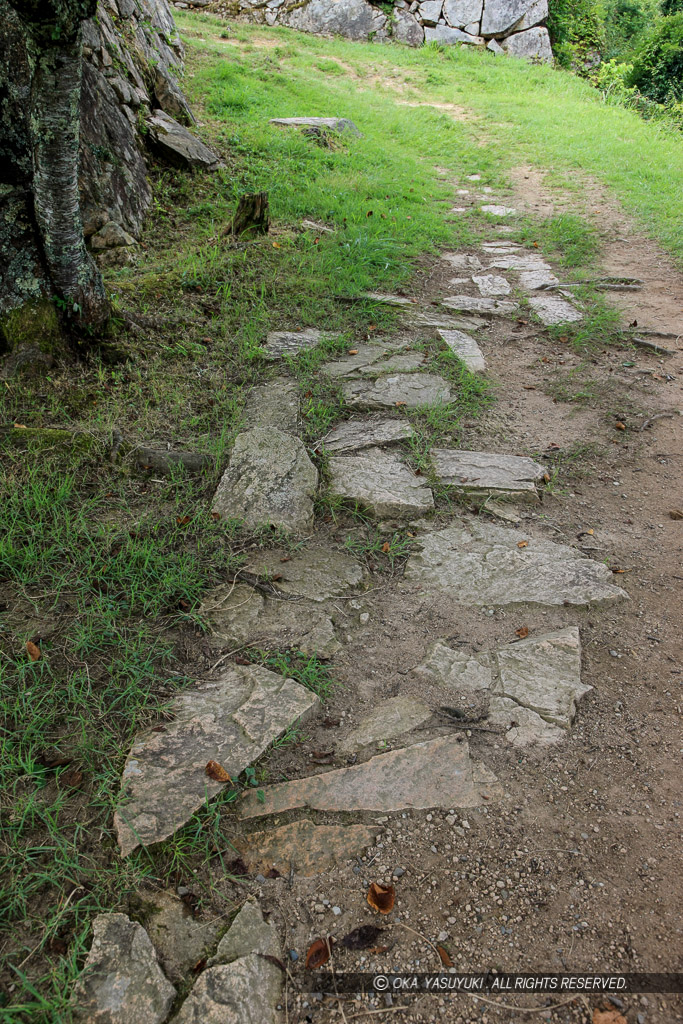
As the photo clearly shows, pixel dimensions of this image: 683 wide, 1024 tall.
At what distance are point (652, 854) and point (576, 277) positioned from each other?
4821 millimetres

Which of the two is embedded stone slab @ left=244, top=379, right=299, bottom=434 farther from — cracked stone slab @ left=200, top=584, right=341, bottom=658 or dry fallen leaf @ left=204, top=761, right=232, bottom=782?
dry fallen leaf @ left=204, top=761, right=232, bottom=782

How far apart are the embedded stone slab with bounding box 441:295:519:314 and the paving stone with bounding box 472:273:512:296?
160mm

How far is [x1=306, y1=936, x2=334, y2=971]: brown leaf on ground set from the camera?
4.55ft

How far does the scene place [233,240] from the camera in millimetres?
4719

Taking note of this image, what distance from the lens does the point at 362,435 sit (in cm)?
319

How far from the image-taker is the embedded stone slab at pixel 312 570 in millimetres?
2344

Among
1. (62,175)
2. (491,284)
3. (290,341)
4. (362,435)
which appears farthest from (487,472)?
(491,284)

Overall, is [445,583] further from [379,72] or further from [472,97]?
[379,72]

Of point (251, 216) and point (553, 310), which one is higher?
point (251, 216)

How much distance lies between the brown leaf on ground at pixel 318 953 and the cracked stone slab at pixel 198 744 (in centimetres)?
44

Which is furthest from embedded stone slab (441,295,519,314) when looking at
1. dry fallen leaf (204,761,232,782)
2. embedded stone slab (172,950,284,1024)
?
embedded stone slab (172,950,284,1024)

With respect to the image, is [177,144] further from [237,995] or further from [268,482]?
[237,995]

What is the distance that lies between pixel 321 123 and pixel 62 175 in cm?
654

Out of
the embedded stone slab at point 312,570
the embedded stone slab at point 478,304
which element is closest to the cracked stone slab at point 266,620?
the embedded stone slab at point 312,570
